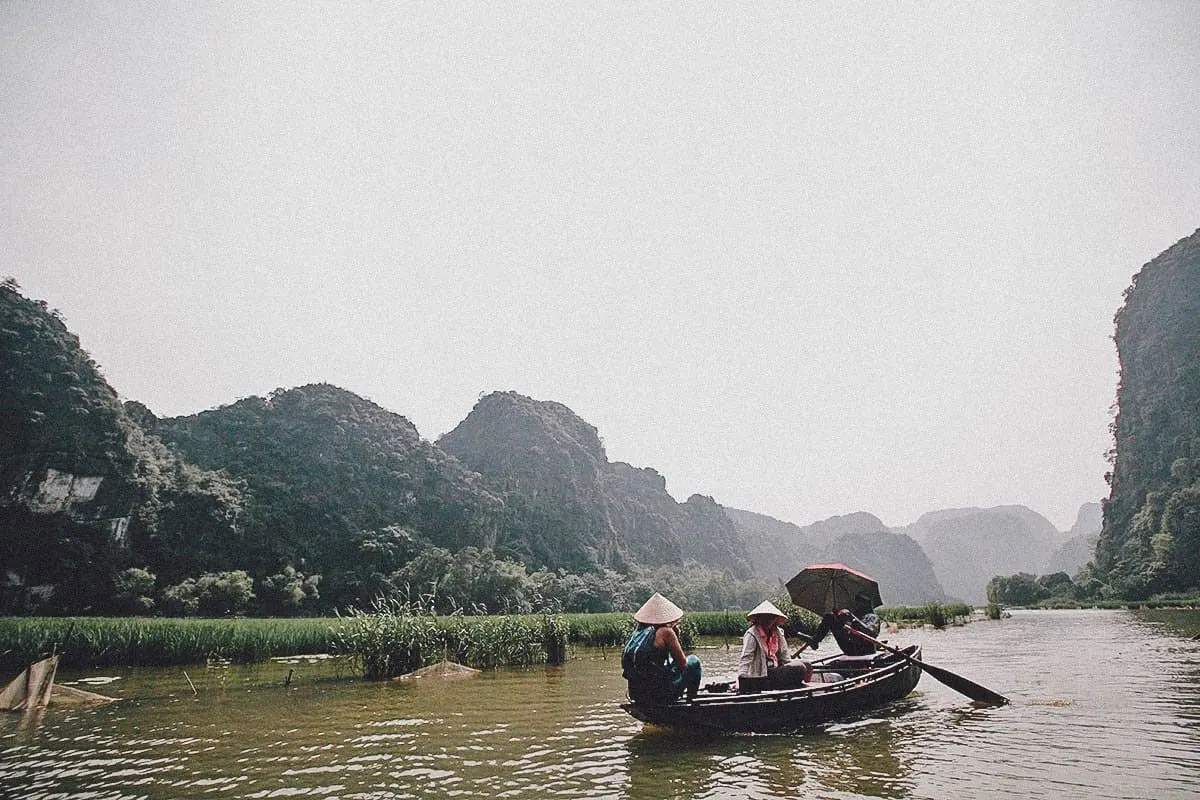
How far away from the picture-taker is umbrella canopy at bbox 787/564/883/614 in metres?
11.6

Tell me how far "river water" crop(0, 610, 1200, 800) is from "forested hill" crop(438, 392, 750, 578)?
188 feet

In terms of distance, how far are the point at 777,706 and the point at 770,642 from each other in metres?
1.18

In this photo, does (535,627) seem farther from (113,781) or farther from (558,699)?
(113,781)

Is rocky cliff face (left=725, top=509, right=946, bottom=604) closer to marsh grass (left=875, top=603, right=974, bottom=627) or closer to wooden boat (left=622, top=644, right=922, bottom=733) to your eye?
marsh grass (left=875, top=603, right=974, bottom=627)

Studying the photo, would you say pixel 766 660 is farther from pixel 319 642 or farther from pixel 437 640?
pixel 319 642

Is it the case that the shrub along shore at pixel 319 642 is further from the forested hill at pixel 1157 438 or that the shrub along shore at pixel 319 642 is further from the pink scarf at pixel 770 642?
the forested hill at pixel 1157 438

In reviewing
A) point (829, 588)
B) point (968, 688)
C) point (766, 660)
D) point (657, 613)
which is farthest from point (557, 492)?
point (657, 613)

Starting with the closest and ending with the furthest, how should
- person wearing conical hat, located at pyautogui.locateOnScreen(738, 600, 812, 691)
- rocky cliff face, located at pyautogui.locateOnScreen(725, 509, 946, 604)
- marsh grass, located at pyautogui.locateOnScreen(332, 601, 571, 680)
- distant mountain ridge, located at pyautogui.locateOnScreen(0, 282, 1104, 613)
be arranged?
person wearing conical hat, located at pyautogui.locateOnScreen(738, 600, 812, 691) → marsh grass, located at pyautogui.locateOnScreen(332, 601, 571, 680) → distant mountain ridge, located at pyautogui.locateOnScreen(0, 282, 1104, 613) → rocky cliff face, located at pyautogui.locateOnScreen(725, 509, 946, 604)

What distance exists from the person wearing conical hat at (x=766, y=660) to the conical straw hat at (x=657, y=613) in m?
1.16

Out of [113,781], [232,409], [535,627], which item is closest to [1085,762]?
[113,781]

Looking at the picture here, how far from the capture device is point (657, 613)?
26.3ft

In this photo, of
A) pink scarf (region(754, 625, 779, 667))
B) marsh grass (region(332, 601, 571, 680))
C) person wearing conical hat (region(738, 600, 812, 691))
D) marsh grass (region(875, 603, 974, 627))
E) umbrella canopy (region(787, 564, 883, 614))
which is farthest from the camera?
marsh grass (region(875, 603, 974, 627))

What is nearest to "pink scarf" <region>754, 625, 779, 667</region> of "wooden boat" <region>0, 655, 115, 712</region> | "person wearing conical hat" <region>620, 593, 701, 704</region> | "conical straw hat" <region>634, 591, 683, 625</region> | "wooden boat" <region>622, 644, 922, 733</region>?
"wooden boat" <region>622, 644, 922, 733</region>

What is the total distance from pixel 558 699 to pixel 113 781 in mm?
6472
